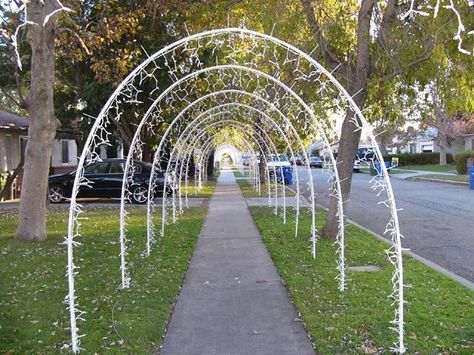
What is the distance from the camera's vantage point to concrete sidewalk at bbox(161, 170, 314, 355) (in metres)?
5.06

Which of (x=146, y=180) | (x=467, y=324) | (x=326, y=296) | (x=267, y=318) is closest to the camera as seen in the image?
(x=467, y=324)

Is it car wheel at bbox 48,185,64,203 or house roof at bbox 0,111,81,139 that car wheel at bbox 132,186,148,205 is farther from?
house roof at bbox 0,111,81,139

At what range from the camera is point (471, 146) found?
52.7m

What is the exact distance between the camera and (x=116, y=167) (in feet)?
66.0

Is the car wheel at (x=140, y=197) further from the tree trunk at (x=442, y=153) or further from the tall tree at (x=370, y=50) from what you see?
the tree trunk at (x=442, y=153)

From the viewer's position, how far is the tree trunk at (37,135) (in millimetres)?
10320

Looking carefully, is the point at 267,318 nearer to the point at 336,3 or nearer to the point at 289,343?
the point at 289,343

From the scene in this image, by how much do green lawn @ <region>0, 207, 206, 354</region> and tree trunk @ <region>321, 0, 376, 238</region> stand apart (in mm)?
2923

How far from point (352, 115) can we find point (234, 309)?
496 centimetres

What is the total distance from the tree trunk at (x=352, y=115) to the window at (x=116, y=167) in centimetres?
1082

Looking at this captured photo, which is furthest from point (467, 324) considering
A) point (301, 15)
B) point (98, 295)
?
point (301, 15)

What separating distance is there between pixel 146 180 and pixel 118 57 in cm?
534

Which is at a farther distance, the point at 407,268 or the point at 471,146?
the point at 471,146

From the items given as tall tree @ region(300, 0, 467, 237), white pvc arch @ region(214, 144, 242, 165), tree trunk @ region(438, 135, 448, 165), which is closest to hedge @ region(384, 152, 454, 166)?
tree trunk @ region(438, 135, 448, 165)
